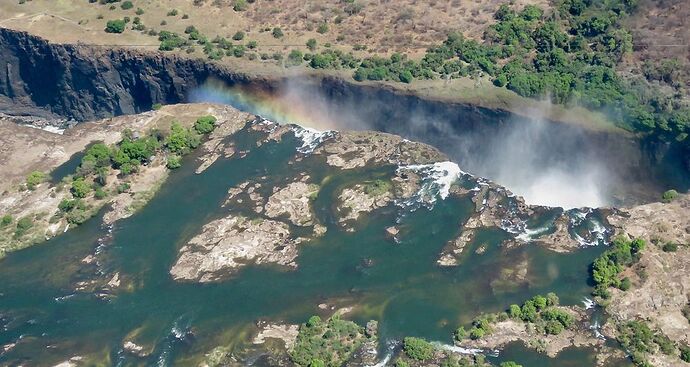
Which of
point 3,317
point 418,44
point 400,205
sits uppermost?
point 418,44

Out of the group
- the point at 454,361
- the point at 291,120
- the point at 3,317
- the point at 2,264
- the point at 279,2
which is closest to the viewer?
the point at 454,361

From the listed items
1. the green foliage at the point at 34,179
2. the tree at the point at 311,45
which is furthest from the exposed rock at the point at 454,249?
the green foliage at the point at 34,179

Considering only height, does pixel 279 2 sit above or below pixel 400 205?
above

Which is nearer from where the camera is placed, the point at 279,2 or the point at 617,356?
the point at 617,356

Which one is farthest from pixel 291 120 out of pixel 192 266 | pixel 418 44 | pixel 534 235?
pixel 534 235

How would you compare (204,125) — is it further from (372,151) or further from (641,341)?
(641,341)

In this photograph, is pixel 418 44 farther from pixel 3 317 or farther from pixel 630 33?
pixel 3 317

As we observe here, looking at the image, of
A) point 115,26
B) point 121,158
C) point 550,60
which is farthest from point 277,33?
point 550,60
